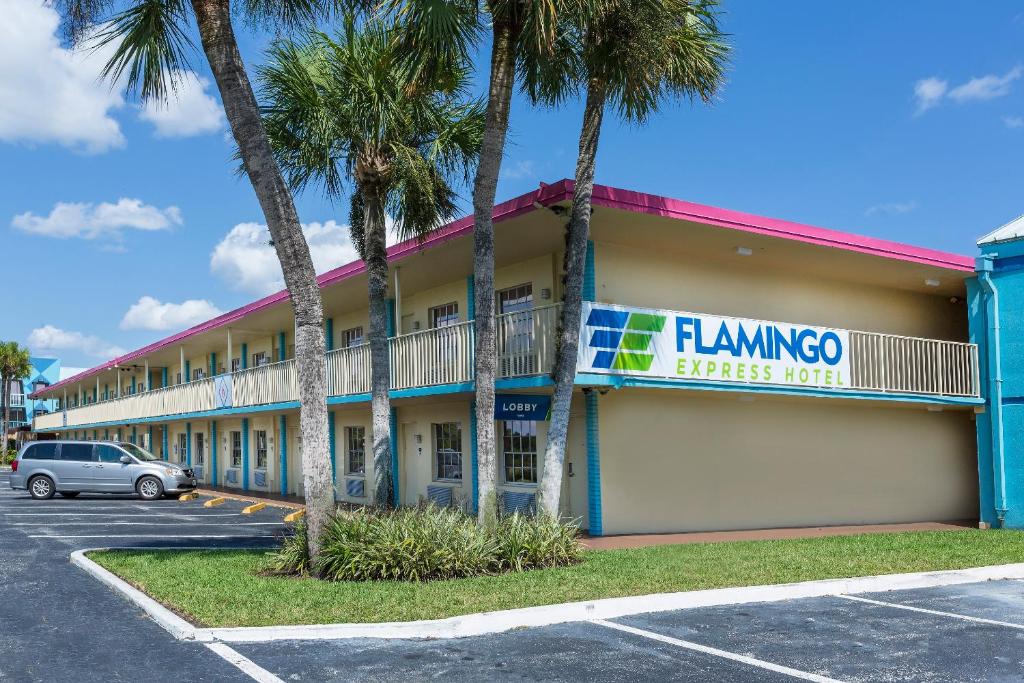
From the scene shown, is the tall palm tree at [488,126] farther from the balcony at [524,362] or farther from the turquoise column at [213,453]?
the turquoise column at [213,453]

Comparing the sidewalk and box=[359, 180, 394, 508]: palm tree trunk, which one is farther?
box=[359, 180, 394, 508]: palm tree trunk

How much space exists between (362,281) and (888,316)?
12.0 metres

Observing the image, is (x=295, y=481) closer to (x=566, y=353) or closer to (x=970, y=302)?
(x=566, y=353)

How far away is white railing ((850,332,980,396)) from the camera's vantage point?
17.5 metres

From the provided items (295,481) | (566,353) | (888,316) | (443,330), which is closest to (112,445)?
(295,481)

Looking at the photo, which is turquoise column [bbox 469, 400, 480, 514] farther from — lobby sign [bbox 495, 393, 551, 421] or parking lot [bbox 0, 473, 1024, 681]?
parking lot [bbox 0, 473, 1024, 681]

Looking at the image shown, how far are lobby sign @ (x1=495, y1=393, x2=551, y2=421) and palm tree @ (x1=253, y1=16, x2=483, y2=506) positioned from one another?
2.16 meters

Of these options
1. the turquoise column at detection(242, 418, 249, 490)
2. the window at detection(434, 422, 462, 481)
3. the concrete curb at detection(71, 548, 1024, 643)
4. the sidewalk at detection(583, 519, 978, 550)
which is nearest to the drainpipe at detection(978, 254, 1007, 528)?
the sidewalk at detection(583, 519, 978, 550)

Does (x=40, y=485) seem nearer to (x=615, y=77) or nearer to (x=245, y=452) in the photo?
(x=245, y=452)

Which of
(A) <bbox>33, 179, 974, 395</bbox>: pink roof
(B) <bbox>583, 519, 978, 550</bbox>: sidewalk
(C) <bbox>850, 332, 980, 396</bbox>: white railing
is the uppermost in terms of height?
(A) <bbox>33, 179, 974, 395</bbox>: pink roof

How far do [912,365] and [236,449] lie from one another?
2402 cm

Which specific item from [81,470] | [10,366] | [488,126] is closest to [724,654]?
[488,126]

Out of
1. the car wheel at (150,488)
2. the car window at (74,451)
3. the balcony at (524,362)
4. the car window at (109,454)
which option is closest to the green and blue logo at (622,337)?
the balcony at (524,362)

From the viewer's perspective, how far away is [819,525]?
18.5 m
